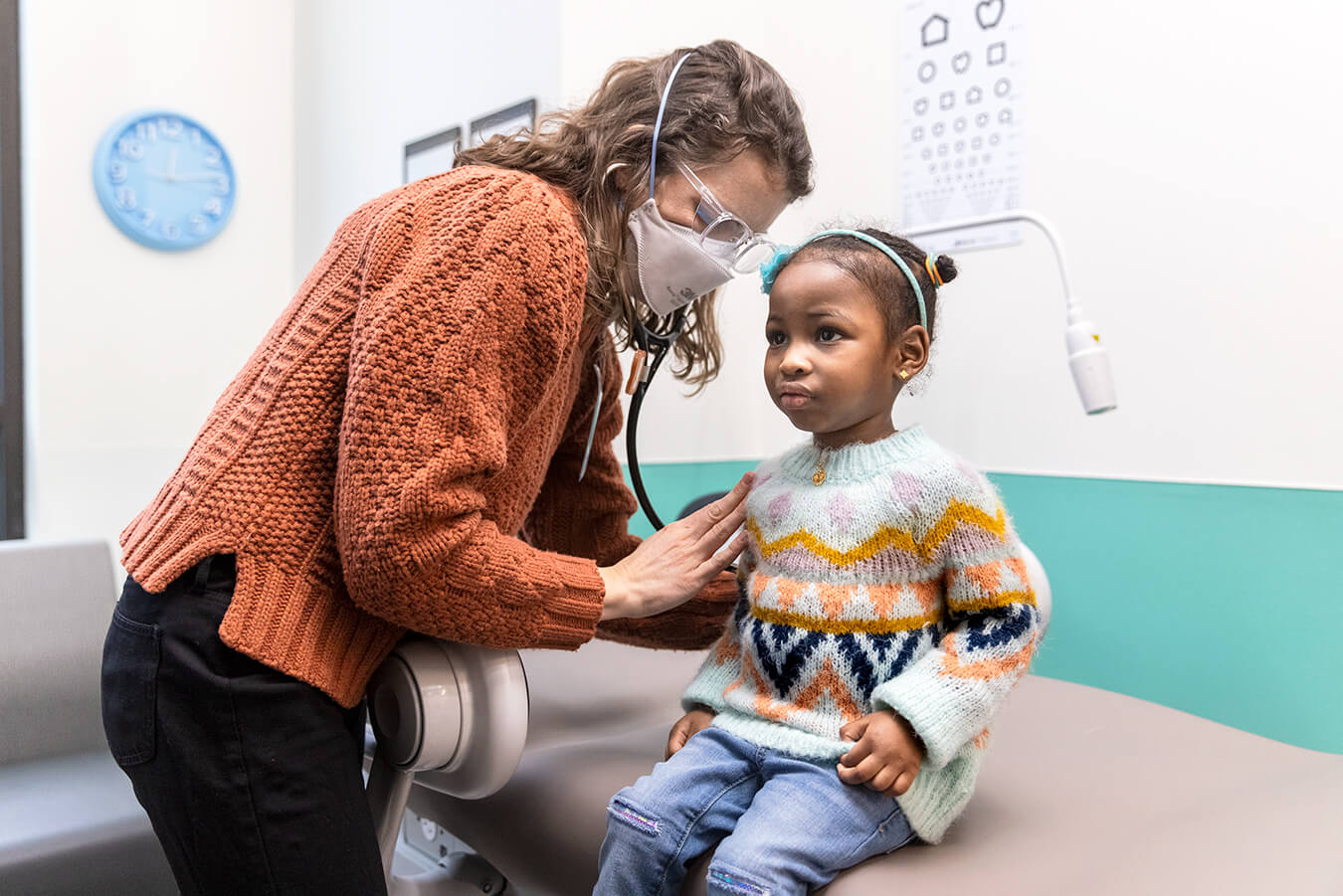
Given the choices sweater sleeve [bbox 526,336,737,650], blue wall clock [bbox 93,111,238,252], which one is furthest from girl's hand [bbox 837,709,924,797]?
blue wall clock [bbox 93,111,238,252]

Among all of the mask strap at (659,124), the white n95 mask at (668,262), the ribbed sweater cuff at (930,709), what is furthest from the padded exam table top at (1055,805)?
the mask strap at (659,124)

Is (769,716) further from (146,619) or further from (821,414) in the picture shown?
(146,619)

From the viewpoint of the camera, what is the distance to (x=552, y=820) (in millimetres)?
1239

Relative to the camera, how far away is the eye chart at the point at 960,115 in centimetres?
203

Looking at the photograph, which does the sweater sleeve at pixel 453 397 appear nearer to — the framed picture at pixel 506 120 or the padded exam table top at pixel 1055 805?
the padded exam table top at pixel 1055 805

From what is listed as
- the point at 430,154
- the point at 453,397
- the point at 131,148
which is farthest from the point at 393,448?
the point at 131,148

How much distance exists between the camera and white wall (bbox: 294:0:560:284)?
93.5 inches

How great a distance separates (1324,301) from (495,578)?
4.60 feet

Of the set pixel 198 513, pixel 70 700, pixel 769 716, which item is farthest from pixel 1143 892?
pixel 70 700

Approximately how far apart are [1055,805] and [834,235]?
68 cm

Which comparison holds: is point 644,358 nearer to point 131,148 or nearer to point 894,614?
point 894,614

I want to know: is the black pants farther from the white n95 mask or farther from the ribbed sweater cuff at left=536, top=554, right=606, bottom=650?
the white n95 mask

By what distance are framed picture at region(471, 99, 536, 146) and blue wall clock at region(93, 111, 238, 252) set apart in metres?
0.91

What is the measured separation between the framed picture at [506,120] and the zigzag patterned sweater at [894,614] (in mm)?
1485
